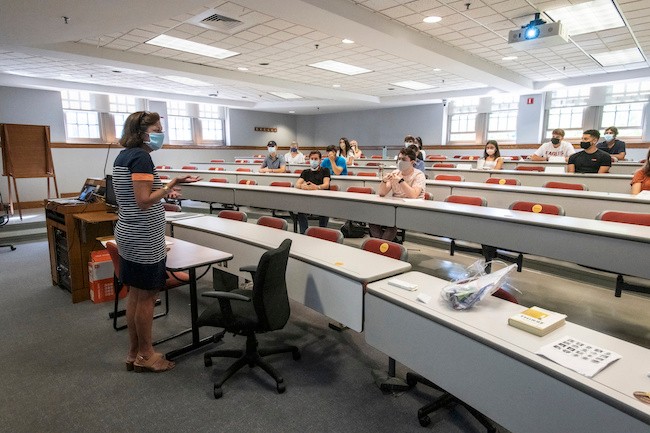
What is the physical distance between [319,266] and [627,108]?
11.7m

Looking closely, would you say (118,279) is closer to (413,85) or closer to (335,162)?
(335,162)

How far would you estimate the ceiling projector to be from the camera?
16.9ft

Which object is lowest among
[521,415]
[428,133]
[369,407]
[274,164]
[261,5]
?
[369,407]

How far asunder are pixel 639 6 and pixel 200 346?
6.80 metres

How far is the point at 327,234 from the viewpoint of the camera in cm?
311

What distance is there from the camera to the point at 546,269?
14.5 feet

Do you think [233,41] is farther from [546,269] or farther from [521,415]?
[521,415]

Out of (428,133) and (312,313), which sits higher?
(428,133)

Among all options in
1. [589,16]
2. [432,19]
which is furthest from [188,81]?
[589,16]

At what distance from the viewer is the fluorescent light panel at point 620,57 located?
725 centimetres

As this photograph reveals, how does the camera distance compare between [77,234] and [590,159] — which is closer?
[77,234]

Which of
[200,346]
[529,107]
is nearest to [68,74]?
[200,346]

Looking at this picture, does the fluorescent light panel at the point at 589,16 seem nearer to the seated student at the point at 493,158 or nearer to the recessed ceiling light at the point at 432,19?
the recessed ceiling light at the point at 432,19

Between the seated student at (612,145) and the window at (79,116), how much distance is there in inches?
515
